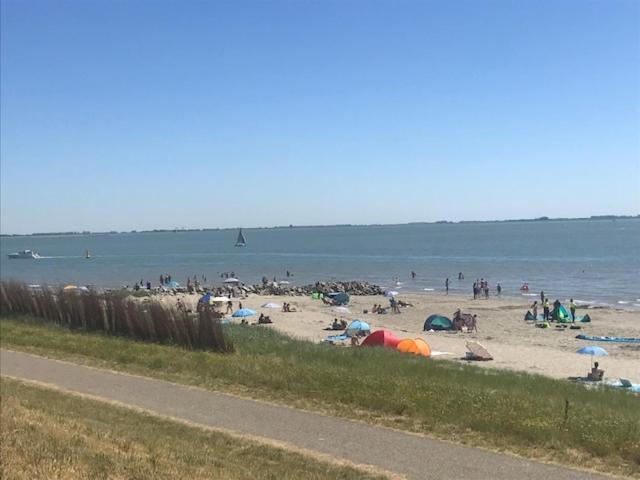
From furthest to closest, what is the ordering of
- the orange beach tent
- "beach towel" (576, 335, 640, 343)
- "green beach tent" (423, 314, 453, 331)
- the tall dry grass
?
"green beach tent" (423, 314, 453, 331) → "beach towel" (576, 335, 640, 343) → the orange beach tent → the tall dry grass

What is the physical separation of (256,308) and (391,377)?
109ft

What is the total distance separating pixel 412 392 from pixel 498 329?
2598 cm

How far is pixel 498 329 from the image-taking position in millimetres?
34969

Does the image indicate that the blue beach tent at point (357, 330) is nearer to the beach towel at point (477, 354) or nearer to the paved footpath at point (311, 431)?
the beach towel at point (477, 354)

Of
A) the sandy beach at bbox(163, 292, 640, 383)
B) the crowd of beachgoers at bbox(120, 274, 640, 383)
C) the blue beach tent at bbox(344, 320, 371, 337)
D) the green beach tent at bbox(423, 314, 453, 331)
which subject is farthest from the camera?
the green beach tent at bbox(423, 314, 453, 331)

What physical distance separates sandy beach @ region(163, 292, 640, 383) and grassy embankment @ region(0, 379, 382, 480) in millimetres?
10898

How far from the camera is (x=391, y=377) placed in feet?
38.0

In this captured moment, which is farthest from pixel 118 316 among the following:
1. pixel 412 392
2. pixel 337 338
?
pixel 337 338

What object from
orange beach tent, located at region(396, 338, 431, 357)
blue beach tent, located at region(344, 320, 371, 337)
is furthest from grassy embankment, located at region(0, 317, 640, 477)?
blue beach tent, located at region(344, 320, 371, 337)

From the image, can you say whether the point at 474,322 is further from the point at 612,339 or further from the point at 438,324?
the point at 612,339

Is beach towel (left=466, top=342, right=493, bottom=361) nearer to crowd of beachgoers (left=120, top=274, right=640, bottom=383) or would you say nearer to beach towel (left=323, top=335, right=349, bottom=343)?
crowd of beachgoers (left=120, top=274, right=640, bottom=383)

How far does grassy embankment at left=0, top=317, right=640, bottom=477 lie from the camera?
8.17 meters

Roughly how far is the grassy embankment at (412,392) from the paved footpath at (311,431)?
0.41 meters

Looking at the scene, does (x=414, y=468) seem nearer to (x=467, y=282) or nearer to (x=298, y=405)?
(x=298, y=405)
